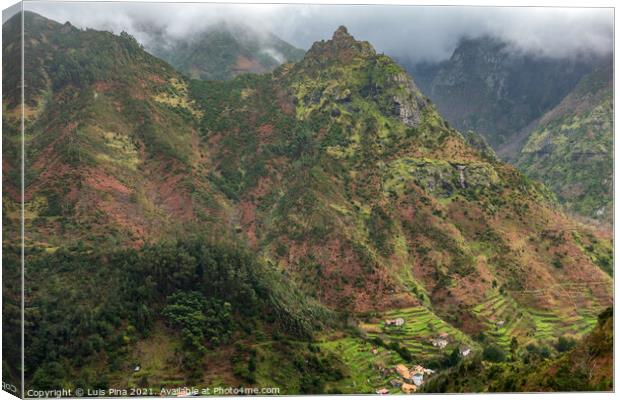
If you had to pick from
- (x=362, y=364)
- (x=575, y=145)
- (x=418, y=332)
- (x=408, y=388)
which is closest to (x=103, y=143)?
(x=418, y=332)

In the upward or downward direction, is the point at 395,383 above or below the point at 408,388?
above

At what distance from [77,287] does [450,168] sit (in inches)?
952

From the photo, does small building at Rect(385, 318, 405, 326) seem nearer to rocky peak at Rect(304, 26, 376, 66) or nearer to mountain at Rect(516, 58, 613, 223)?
mountain at Rect(516, 58, 613, 223)

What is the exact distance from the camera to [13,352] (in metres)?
25.5

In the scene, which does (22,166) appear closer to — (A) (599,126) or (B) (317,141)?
(B) (317,141)

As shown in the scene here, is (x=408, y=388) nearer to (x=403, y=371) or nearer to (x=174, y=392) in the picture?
(x=403, y=371)

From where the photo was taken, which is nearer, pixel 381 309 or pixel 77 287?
pixel 77 287

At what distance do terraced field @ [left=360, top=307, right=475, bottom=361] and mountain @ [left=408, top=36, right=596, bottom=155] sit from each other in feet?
106

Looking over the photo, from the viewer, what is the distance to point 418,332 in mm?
36594

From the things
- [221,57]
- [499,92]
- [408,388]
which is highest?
[499,92]

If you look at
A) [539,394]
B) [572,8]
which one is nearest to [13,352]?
[539,394]

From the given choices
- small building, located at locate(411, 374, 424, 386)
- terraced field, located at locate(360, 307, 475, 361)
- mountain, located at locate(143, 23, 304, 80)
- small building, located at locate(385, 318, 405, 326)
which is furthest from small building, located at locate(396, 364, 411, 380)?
mountain, located at locate(143, 23, 304, 80)

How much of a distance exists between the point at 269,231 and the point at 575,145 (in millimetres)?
31048

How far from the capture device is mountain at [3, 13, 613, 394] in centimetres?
2944
